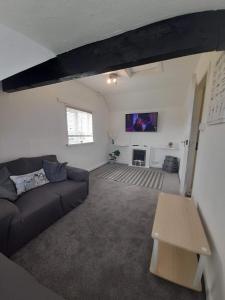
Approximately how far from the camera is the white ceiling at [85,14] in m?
0.72

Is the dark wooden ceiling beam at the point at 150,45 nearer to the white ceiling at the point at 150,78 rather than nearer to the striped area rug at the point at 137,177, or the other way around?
the white ceiling at the point at 150,78

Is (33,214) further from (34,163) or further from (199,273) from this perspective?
(199,273)

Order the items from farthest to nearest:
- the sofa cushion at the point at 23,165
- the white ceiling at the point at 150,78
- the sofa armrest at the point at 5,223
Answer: the white ceiling at the point at 150,78 → the sofa cushion at the point at 23,165 → the sofa armrest at the point at 5,223

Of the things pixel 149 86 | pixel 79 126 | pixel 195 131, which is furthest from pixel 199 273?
pixel 149 86

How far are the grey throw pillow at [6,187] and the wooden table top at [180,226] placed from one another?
1757 mm

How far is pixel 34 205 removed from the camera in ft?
5.47

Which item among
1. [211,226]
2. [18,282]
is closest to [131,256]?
[211,226]

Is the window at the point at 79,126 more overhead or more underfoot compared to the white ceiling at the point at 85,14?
more underfoot

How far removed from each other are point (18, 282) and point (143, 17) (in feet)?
5.65

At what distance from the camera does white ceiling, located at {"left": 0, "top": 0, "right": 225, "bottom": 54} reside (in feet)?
2.36

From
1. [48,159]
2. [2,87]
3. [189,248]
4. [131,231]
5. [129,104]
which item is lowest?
[131,231]

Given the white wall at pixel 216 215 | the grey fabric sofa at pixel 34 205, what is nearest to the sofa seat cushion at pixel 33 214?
the grey fabric sofa at pixel 34 205

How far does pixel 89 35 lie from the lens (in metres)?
1.01

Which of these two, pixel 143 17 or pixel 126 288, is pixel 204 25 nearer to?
pixel 143 17
